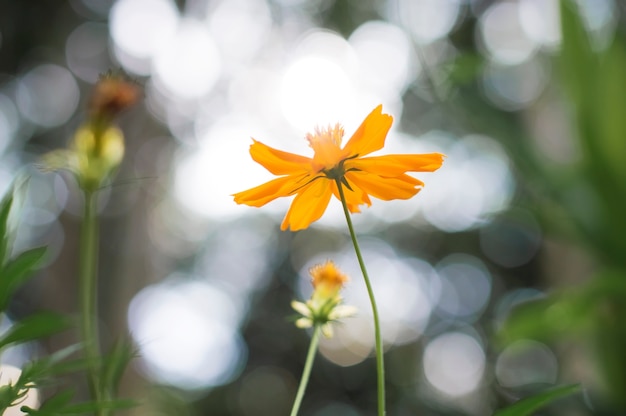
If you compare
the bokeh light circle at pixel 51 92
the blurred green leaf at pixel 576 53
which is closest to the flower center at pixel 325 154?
the blurred green leaf at pixel 576 53

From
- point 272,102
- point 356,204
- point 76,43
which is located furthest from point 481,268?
point 356,204

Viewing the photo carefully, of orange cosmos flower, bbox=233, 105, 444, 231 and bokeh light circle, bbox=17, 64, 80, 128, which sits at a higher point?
bokeh light circle, bbox=17, 64, 80, 128

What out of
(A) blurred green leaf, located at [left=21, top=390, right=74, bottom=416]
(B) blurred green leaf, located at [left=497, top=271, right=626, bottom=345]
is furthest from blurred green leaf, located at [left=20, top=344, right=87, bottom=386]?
(B) blurred green leaf, located at [left=497, top=271, right=626, bottom=345]

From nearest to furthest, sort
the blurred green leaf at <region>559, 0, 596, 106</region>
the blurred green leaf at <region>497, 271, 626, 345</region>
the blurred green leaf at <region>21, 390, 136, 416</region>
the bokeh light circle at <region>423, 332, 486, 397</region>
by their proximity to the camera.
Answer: the blurred green leaf at <region>21, 390, 136, 416</region>
the blurred green leaf at <region>497, 271, 626, 345</region>
the blurred green leaf at <region>559, 0, 596, 106</region>
the bokeh light circle at <region>423, 332, 486, 397</region>

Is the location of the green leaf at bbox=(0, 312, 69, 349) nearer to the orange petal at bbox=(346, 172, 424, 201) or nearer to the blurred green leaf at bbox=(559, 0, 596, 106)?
the orange petal at bbox=(346, 172, 424, 201)

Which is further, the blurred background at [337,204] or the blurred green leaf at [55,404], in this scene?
the blurred background at [337,204]

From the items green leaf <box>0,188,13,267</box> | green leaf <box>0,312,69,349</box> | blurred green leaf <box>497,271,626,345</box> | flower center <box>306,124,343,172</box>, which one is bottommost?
green leaf <box>0,312,69,349</box>

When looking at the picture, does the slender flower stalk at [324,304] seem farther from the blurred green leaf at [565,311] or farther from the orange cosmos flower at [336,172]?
the blurred green leaf at [565,311]
